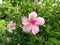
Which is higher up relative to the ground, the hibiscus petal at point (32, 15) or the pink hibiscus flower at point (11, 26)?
the hibiscus petal at point (32, 15)

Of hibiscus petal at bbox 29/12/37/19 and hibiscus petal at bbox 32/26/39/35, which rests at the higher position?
hibiscus petal at bbox 29/12/37/19

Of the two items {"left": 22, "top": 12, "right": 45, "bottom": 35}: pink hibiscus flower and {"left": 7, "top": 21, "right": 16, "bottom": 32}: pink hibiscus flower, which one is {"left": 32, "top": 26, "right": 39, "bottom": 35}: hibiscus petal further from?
{"left": 7, "top": 21, "right": 16, "bottom": 32}: pink hibiscus flower

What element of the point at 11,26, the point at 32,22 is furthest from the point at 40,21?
the point at 11,26

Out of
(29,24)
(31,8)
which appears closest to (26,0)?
(31,8)

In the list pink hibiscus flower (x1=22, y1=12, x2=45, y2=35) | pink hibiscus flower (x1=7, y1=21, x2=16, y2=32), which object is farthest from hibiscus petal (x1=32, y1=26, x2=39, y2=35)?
pink hibiscus flower (x1=7, y1=21, x2=16, y2=32)

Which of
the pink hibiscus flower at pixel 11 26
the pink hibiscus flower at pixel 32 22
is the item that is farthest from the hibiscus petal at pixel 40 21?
the pink hibiscus flower at pixel 11 26

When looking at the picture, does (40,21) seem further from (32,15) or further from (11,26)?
(11,26)

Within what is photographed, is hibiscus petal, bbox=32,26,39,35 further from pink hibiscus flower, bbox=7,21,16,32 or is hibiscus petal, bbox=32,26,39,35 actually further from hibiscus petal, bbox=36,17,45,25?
pink hibiscus flower, bbox=7,21,16,32

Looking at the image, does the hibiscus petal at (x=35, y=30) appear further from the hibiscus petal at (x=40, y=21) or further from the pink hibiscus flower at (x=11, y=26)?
the pink hibiscus flower at (x=11, y=26)

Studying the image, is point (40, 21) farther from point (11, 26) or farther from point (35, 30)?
point (11, 26)
